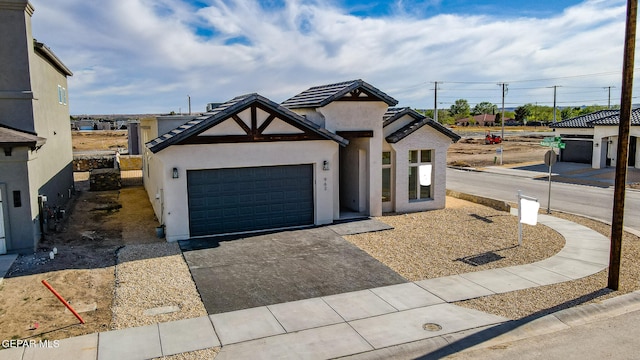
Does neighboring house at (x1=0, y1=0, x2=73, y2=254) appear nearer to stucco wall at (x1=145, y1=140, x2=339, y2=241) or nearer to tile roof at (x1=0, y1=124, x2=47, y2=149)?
tile roof at (x1=0, y1=124, x2=47, y2=149)

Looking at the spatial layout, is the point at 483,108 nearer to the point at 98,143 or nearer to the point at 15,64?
the point at 98,143

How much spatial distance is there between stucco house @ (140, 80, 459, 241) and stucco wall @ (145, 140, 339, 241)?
0.03m

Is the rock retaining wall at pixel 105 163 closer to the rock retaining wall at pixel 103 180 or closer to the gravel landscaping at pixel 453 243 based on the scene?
the rock retaining wall at pixel 103 180

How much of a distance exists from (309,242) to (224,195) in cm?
311

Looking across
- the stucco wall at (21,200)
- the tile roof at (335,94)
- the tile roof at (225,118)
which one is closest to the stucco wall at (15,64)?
the stucco wall at (21,200)

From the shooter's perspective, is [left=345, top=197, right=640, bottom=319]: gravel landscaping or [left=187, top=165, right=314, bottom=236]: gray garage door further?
[left=187, top=165, right=314, bottom=236]: gray garage door

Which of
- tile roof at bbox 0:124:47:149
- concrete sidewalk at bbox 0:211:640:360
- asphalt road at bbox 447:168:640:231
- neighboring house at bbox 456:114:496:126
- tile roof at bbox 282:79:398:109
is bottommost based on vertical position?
concrete sidewalk at bbox 0:211:640:360

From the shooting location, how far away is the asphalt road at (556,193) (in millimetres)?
19594

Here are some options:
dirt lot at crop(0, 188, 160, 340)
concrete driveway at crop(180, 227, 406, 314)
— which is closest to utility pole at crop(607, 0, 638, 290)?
concrete driveway at crop(180, 227, 406, 314)

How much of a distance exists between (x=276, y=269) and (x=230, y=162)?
177 inches

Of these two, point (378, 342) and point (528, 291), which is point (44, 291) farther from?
point (528, 291)

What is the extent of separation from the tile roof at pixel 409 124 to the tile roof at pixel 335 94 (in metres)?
1.37

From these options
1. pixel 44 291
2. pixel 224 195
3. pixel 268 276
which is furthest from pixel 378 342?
pixel 224 195

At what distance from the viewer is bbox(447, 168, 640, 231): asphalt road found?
771 inches
